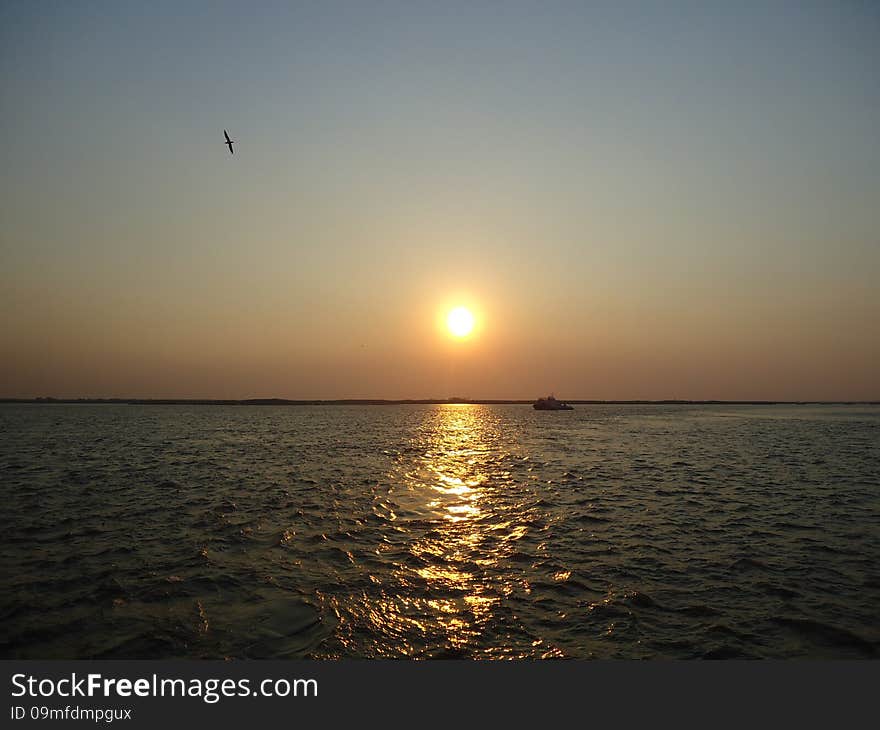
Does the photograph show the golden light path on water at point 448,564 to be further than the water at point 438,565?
Yes

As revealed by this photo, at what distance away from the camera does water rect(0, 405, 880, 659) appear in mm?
10750

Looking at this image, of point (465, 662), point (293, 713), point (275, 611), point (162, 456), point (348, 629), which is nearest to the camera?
point (293, 713)

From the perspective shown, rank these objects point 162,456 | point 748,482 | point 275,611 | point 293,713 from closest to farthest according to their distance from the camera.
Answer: point 293,713, point 275,611, point 748,482, point 162,456

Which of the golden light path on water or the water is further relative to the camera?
the golden light path on water

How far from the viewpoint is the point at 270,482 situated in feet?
104

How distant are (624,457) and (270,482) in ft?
106

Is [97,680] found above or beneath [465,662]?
above

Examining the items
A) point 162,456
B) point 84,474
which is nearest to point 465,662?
point 84,474

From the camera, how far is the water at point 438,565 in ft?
35.3

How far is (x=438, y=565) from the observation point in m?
15.8

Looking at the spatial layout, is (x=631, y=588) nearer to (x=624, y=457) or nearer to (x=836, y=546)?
(x=836, y=546)

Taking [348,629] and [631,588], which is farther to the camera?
[631,588]

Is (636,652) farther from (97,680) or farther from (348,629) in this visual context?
(97,680)

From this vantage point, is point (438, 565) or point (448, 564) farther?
point (448, 564)
